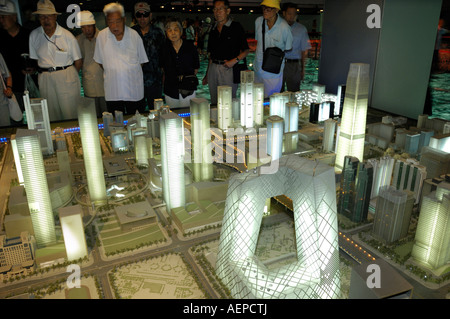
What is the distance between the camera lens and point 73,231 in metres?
9.73

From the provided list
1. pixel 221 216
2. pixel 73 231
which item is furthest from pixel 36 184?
pixel 221 216

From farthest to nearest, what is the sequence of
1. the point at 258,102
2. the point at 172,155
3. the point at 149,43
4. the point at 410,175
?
the point at 258,102, the point at 149,43, the point at 410,175, the point at 172,155

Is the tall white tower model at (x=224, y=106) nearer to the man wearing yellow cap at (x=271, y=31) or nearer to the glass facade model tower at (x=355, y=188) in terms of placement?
the man wearing yellow cap at (x=271, y=31)

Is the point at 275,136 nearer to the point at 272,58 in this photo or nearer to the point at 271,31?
the point at 272,58

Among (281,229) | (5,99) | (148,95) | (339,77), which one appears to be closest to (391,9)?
(339,77)

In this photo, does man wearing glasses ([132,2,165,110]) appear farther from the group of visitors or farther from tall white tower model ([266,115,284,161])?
tall white tower model ([266,115,284,161])

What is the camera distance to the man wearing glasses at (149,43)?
16031mm

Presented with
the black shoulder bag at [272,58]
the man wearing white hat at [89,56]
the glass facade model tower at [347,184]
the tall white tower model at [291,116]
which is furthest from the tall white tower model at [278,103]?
the man wearing white hat at [89,56]

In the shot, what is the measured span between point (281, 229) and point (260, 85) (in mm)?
8605

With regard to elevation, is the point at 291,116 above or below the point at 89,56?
below

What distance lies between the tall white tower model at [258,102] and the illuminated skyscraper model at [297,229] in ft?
31.9

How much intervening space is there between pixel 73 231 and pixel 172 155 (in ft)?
10.7

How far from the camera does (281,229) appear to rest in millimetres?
11531

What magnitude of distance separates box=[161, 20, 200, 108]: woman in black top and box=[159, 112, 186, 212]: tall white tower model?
6090 millimetres
